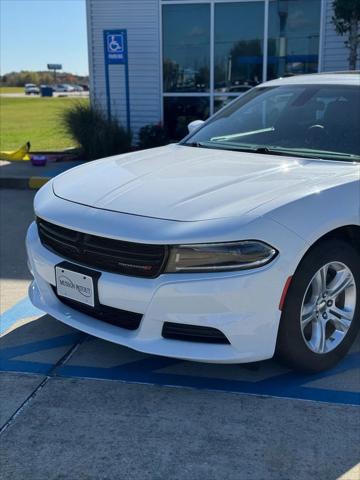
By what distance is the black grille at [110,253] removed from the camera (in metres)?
2.80

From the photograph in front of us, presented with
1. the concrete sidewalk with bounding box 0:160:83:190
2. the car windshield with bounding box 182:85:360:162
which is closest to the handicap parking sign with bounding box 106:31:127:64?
the concrete sidewalk with bounding box 0:160:83:190

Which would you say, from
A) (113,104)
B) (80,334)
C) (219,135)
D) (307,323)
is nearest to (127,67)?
(113,104)

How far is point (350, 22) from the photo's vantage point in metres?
9.70

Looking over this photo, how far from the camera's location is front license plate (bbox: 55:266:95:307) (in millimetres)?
3014

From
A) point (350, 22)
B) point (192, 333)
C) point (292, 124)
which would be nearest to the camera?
point (192, 333)

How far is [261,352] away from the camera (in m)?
2.86

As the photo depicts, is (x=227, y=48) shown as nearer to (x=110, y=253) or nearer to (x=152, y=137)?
(x=152, y=137)

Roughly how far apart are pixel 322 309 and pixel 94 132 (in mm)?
8034

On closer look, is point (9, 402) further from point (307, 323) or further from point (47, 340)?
point (307, 323)

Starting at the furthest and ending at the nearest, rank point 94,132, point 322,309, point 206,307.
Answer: point 94,132, point 322,309, point 206,307

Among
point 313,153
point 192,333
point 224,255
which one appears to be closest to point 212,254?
point 224,255

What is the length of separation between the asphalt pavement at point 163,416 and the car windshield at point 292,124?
1376 millimetres

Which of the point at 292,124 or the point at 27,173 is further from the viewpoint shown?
the point at 27,173

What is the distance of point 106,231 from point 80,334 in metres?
1.20
